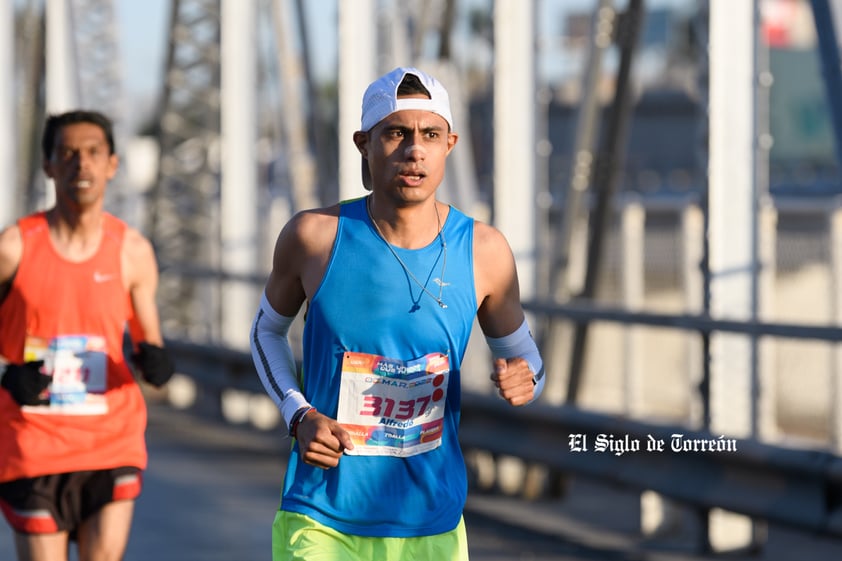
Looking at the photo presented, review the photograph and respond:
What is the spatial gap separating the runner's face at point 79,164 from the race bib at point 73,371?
0.45 meters

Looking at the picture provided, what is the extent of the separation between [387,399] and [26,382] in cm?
180

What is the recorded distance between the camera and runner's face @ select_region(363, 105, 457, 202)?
13.6ft

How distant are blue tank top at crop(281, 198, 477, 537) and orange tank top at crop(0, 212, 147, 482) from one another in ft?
5.47

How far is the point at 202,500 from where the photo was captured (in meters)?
10.4

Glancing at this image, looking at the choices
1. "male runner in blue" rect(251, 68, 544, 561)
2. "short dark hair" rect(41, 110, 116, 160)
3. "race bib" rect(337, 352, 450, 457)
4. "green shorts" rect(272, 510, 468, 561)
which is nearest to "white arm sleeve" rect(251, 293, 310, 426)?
"male runner in blue" rect(251, 68, 544, 561)

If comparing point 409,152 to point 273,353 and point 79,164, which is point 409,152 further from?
point 79,164

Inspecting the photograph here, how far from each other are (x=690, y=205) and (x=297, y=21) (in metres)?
4.93

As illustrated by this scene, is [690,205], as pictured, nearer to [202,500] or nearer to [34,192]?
[202,500]

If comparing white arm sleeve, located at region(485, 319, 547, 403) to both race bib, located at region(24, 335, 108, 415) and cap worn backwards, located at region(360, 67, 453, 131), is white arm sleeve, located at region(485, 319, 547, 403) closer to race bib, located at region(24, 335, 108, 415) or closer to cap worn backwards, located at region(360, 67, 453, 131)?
cap worn backwards, located at region(360, 67, 453, 131)

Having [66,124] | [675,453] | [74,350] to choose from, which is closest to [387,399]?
[74,350]

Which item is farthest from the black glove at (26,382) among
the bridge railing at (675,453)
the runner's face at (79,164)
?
the bridge railing at (675,453)

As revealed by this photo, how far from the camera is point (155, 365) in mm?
5934

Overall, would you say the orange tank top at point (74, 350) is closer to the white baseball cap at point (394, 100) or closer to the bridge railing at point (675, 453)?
the white baseball cap at point (394, 100)

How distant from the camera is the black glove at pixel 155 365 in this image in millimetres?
5926
